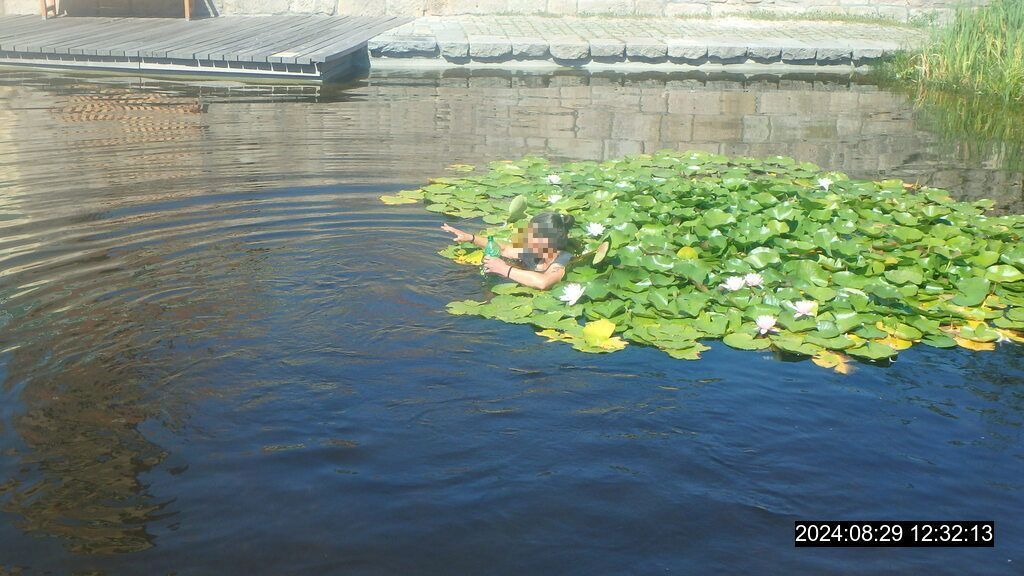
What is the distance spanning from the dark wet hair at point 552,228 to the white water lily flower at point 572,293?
1.42 feet

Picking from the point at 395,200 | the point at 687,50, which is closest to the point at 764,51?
the point at 687,50

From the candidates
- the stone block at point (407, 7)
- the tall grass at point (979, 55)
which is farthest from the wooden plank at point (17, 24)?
the tall grass at point (979, 55)

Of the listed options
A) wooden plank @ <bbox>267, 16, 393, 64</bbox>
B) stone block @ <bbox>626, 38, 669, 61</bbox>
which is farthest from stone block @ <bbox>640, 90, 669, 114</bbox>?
wooden plank @ <bbox>267, 16, 393, 64</bbox>

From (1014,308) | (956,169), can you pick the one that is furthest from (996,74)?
(1014,308)

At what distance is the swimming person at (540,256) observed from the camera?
572 centimetres

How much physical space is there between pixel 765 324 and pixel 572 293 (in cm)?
105

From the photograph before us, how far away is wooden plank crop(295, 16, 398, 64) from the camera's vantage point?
11.5 m

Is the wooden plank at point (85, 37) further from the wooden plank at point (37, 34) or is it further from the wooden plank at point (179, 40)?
the wooden plank at point (179, 40)

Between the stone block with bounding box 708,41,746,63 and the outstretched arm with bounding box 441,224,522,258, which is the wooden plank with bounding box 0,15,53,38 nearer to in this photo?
the stone block with bounding box 708,41,746,63

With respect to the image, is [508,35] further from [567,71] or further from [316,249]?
[316,249]

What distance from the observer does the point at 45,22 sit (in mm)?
13984

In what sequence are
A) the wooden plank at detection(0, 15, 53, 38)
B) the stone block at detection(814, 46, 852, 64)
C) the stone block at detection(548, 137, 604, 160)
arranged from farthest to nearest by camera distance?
1. the wooden plank at detection(0, 15, 53, 38)
2. the stone block at detection(814, 46, 852, 64)
3. the stone block at detection(548, 137, 604, 160)

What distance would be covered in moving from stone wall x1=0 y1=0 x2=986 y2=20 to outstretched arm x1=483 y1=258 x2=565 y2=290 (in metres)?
9.70

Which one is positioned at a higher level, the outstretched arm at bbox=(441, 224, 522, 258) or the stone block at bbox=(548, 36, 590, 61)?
the stone block at bbox=(548, 36, 590, 61)
